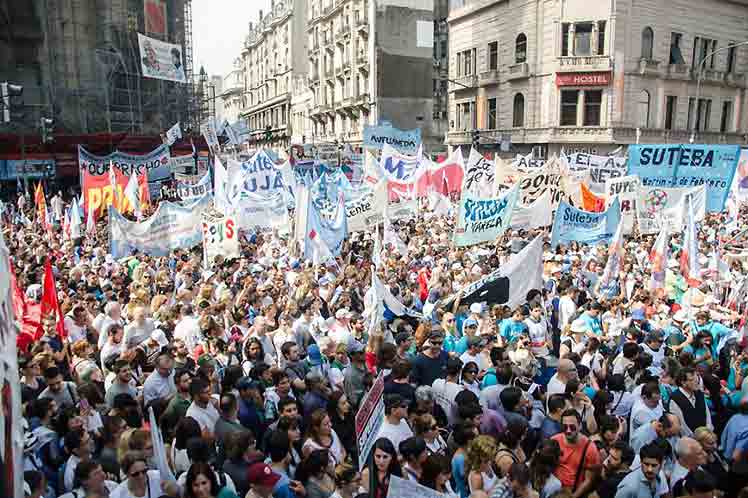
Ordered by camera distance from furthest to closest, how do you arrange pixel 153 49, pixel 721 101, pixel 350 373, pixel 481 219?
1. pixel 721 101
2. pixel 153 49
3. pixel 481 219
4. pixel 350 373

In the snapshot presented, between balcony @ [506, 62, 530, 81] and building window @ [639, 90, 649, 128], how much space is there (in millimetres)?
6734

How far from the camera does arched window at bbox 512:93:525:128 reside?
1642 inches

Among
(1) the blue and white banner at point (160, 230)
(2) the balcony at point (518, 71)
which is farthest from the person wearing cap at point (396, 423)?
(2) the balcony at point (518, 71)

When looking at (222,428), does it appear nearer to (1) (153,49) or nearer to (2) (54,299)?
(2) (54,299)

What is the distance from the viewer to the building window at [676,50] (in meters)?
39.8

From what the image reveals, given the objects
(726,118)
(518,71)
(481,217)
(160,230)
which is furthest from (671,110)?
(160,230)

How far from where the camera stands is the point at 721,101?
42438 millimetres

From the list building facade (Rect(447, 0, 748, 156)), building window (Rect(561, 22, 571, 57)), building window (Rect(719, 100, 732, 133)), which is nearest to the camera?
building facade (Rect(447, 0, 748, 156))

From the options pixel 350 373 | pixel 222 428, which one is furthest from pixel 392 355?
pixel 222 428

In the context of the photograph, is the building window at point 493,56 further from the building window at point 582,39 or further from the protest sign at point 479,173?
the protest sign at point 479,173

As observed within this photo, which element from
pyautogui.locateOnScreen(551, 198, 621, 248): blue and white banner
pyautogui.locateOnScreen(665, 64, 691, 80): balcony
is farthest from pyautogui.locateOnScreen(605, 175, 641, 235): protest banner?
pyautogui.locateOnScreen(665, 64, 691, 80): balcony

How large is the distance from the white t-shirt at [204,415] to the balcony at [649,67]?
3835 centimetres

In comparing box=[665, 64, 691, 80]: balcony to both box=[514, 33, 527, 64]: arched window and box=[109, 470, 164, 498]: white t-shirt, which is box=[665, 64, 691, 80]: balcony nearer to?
box=[514, 33, 527, 64]: arched window

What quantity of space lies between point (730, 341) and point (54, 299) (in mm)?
7775
